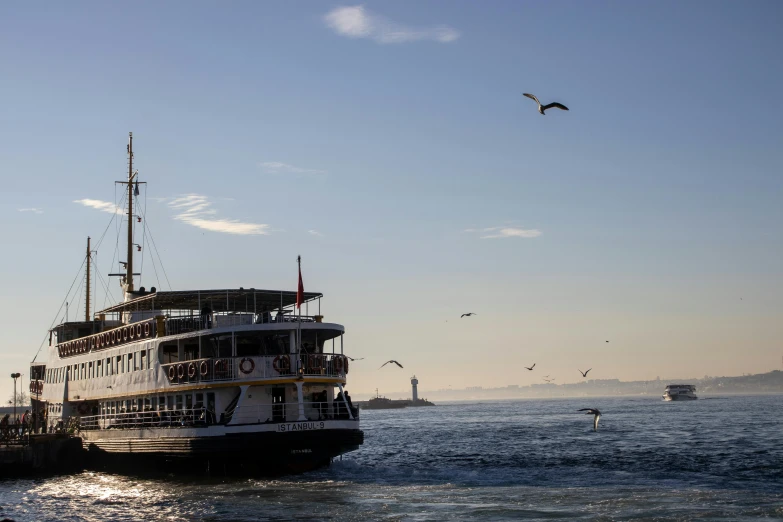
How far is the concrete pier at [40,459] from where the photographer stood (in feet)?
155

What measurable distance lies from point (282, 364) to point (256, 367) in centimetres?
112

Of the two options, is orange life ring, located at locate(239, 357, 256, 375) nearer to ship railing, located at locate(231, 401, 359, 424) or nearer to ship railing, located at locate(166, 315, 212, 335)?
ship railing, located at locate(231, 401, 359, 424)

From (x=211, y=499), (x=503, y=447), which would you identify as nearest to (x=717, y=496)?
(x=211, y=499)

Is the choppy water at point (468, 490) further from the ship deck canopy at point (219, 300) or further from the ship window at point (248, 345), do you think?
the ship deck canopy at point (219, 300)

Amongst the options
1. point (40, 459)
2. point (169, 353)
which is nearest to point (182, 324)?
point (169, 353)

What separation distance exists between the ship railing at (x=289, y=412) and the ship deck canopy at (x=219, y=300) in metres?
4.76

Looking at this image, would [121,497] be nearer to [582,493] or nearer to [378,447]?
[582,493]

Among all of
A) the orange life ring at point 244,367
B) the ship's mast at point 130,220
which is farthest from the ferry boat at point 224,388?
the ship's mast at point 130,220

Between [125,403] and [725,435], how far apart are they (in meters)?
42.9

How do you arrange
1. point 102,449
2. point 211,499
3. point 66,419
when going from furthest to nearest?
point 66,419, point 102,449, point 211,499

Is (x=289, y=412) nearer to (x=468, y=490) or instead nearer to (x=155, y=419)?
(x=155, y=419)

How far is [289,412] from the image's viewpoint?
1565 inches

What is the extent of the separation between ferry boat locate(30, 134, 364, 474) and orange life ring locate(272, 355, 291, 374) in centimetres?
4

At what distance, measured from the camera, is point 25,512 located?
33.7 meters
